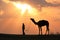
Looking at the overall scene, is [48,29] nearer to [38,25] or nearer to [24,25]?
[38,25]

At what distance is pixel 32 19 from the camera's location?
3206 centimetres

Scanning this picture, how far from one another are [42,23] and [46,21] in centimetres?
57
